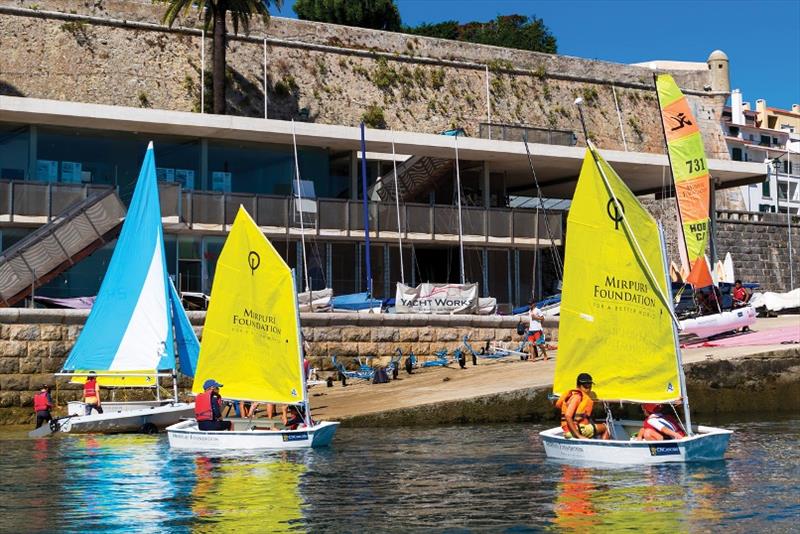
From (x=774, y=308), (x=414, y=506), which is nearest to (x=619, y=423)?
(x=414, y=506)

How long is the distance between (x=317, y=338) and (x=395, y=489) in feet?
59.0

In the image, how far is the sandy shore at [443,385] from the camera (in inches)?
1190

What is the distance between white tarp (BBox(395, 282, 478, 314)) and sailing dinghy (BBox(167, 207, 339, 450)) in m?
13.8

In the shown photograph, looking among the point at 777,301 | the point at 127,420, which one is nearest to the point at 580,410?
the point at 127,420

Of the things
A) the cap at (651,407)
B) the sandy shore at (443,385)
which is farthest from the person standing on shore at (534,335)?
the cap at (651,407)

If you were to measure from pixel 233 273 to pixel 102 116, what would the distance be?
15.5 metres

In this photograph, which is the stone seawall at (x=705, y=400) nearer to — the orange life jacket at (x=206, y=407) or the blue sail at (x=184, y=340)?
the orange life jacket at (x=206, y=407)

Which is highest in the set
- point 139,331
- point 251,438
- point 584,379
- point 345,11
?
point 345,11

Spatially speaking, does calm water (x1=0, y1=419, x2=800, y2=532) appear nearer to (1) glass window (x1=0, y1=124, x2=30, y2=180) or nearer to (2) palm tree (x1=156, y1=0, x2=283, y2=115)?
(1) glass window (x1=0, y1=124, x2=30, y2=180)

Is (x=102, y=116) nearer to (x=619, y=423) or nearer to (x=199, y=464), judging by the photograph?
(x=199, y=464)

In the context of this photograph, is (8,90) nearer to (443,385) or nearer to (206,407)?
(443,385)

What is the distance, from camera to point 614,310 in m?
23.0

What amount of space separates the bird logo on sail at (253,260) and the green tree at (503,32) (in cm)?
7926

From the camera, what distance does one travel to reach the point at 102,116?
1623 inches
